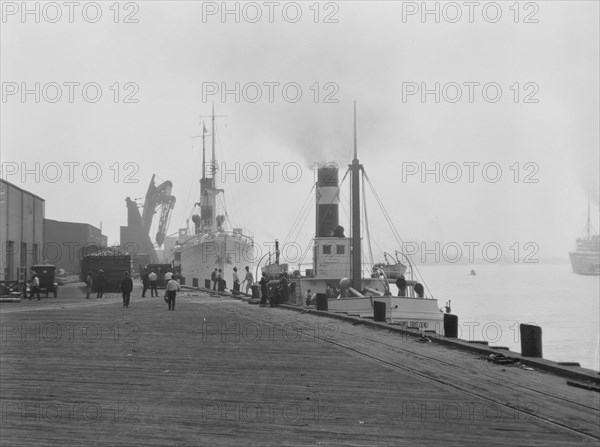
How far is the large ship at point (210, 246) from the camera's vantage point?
7344cm

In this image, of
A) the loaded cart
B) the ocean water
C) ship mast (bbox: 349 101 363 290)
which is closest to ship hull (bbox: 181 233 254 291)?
the ocean water

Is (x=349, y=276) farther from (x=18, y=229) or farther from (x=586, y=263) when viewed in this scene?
(x=586, y=263)

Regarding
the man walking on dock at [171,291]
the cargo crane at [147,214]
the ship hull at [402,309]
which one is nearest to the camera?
the man walking on dock at [171,291]

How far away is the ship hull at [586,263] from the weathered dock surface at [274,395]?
182m

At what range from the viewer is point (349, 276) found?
3753 centimetres

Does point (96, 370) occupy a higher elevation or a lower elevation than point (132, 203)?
lower

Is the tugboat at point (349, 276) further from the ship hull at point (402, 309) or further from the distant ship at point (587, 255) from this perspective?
the distant ship at point (587, 255)

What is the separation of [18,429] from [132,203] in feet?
347

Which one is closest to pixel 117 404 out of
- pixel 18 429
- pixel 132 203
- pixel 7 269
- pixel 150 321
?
pixel 18 429

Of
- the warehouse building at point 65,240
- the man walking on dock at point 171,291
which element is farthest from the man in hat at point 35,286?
the warehouse building at point 65,240

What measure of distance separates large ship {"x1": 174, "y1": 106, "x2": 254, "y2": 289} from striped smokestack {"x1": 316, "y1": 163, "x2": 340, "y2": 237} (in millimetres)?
24339

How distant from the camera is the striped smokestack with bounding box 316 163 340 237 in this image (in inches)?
1590

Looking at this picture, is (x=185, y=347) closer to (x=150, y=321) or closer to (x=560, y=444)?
(x=150, y=321)

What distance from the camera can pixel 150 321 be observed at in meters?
22.1
